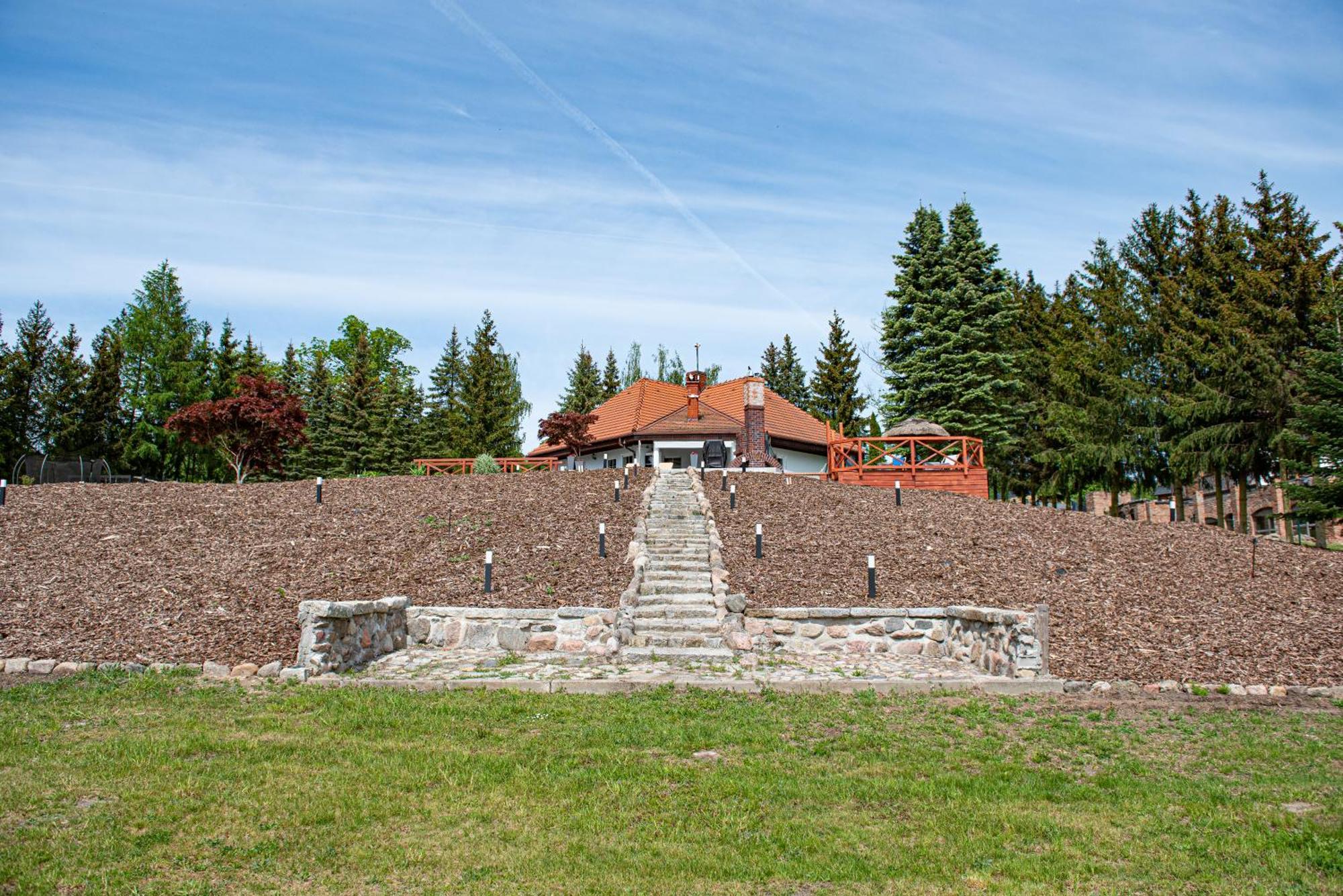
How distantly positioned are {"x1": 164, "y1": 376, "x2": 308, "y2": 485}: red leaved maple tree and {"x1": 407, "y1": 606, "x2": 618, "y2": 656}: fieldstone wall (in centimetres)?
1539

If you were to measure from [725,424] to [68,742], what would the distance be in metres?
28.5

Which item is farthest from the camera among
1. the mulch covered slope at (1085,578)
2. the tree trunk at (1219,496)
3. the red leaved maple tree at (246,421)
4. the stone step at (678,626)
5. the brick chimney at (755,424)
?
the brick chimney at (755,424)

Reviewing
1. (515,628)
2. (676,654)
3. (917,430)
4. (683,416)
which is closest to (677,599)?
(676,654)

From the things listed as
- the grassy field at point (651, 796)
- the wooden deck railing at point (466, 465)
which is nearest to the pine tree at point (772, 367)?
the wooden deck railing at point (466, 465)

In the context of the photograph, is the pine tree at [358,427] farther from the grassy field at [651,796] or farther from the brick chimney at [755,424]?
the grassy field at [651,796]

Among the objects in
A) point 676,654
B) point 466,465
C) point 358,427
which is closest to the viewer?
point 676,654

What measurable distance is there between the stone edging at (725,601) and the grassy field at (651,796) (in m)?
2.70

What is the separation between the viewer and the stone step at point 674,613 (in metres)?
11.0

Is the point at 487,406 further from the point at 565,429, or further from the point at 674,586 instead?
the point at 674,586

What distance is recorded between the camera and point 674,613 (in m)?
11.1

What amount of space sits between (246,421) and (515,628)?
16851 mm

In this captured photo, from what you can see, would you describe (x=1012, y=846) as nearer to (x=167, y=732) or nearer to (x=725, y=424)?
(x=167, y=732)

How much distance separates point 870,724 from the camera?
22.8 feet

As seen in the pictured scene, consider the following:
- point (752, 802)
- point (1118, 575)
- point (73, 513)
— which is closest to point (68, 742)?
point (752, 802)
